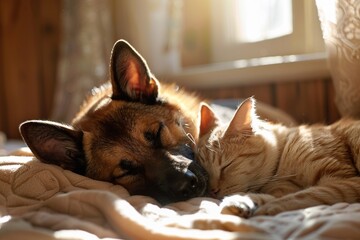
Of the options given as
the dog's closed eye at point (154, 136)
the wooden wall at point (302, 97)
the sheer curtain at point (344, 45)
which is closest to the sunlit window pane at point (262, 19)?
the wooden wall at point (302, 97)

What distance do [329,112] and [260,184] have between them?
1.20 metres

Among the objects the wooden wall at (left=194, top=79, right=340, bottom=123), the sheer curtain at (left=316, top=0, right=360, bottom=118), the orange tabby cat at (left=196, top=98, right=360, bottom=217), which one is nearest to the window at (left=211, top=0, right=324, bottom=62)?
the wooden wall at (left=194, top=79, right=340, bottom=123)

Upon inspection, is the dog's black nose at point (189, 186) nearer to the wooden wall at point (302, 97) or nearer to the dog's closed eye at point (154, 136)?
the dog's closed eye at point (154, 136)

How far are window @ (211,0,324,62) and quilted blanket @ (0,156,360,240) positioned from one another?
194cm

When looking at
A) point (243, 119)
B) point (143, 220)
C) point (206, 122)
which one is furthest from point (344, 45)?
point (143, 220)

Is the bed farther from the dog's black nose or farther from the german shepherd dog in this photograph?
the german shepherd dog

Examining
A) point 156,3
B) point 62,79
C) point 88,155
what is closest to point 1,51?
point 62,79

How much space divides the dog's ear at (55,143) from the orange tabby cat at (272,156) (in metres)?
0.47

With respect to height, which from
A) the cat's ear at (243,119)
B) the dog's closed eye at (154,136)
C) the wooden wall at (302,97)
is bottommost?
the wooden wall at (302,97)

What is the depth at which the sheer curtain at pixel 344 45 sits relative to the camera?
5.43ft

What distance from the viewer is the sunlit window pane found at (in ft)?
10.4

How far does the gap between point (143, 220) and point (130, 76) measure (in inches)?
35.6

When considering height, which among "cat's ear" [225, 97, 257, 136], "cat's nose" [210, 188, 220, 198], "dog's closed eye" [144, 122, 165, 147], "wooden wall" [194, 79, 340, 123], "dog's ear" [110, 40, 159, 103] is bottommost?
"cat's nose" [210, 188, 220, 198]

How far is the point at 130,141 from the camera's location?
64.7 inches
